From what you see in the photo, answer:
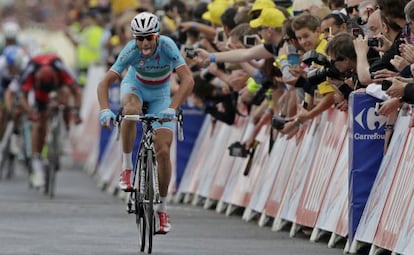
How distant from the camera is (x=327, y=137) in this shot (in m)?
16.4

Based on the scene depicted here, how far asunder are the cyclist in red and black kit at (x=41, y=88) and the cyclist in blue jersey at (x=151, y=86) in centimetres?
861

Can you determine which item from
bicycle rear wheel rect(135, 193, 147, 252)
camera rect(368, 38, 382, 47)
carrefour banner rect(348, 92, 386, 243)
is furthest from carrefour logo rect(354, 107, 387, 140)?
bicycle rear wheel rect(135, 193, 147, 252)

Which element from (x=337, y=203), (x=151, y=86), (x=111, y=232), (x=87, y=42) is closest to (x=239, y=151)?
(x=111, y=232)

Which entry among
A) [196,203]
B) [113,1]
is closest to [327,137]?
[196,203]

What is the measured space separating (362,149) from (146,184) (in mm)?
1883

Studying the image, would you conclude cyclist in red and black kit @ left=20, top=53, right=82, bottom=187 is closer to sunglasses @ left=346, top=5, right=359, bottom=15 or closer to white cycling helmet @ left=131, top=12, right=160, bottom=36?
sunglasses @ left=346, top=5, right=359, bottom=15

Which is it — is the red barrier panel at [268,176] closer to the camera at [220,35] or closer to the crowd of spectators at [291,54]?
the crowd of spectators at [291,54]

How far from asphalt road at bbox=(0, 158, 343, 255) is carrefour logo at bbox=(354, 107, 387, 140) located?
3.35 ft

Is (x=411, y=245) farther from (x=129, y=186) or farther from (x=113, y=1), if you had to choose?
(x=113, y=1)

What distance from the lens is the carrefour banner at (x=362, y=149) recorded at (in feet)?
47.8

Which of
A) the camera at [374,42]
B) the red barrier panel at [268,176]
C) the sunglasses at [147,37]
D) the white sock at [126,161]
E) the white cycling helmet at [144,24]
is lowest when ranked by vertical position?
the white sock at [126,161]

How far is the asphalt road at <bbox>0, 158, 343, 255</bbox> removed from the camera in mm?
14859

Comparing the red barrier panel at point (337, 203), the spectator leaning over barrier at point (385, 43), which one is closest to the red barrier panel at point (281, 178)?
the red barrier panel at point (337, 203)

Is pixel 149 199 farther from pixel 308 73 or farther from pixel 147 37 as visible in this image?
pixel 308 73
